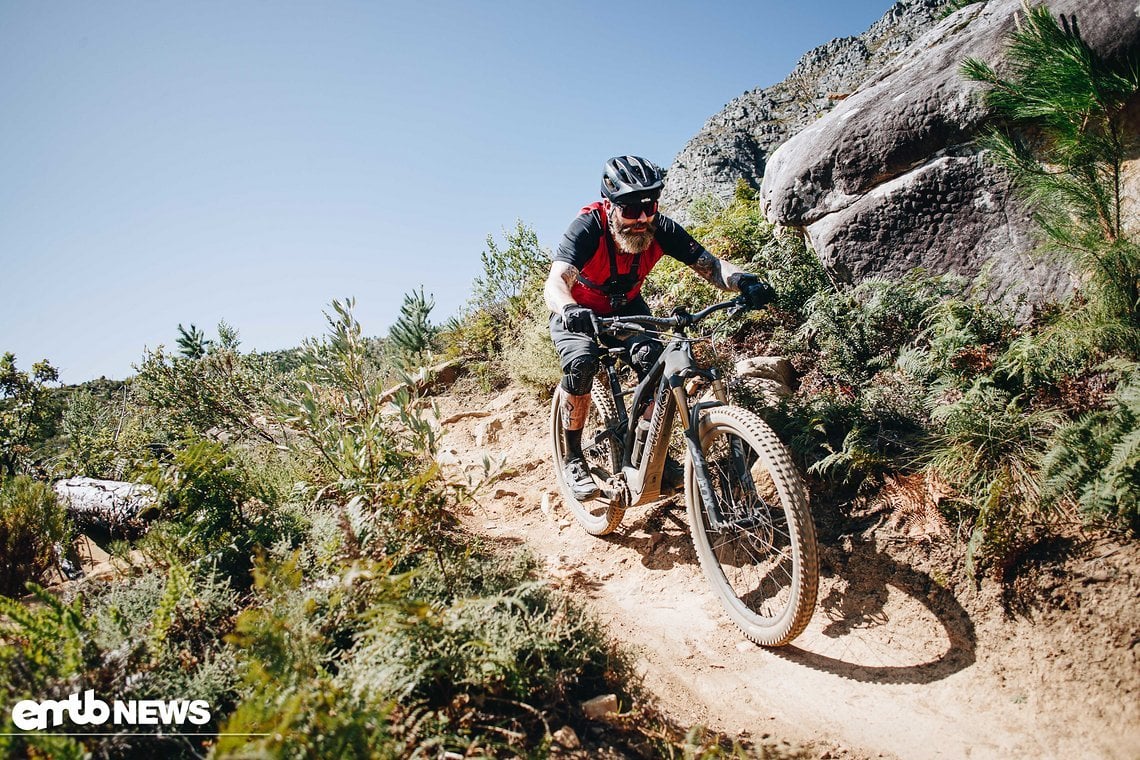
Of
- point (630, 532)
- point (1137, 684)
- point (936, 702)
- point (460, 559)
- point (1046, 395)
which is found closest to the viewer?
point (1137, 684)

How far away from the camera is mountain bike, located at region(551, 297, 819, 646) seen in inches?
115

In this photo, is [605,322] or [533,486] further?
[533,486]

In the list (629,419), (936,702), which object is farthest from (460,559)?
(936,702)

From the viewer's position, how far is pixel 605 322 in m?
3.73

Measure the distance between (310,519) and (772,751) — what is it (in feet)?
10.6

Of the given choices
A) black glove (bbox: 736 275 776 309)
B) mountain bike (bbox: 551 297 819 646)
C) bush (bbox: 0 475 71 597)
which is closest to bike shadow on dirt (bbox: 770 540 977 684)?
mountain bike (bbox: 551 297 819 646)

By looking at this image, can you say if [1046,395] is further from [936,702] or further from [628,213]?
[628,213]

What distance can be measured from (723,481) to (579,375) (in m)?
1.50

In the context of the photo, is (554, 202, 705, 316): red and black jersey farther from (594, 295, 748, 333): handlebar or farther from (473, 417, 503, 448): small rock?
(473, 417, 503, 448): small rock

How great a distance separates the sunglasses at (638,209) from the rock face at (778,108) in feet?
64.2

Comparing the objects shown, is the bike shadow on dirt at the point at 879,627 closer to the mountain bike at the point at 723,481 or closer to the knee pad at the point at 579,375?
the mountain bike at the point at 723,481

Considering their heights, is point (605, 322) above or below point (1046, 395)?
above

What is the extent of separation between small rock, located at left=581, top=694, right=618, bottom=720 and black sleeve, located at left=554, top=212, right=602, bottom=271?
3116mm

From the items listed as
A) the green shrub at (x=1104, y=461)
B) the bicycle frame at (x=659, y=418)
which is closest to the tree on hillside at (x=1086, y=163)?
the green shrub at (x=1104, y=461)
